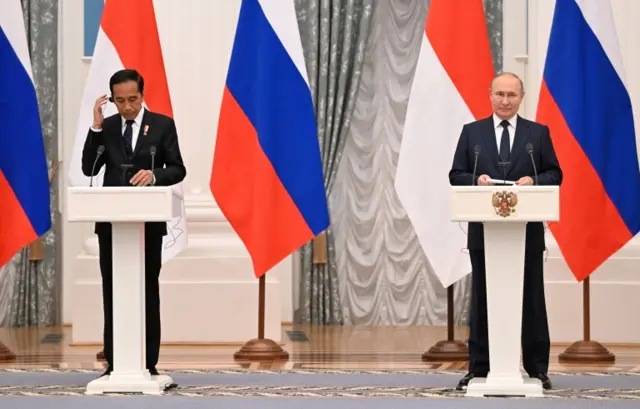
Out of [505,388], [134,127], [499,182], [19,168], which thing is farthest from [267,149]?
[505,388]

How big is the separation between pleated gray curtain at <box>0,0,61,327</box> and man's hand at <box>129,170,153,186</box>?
4.67 m

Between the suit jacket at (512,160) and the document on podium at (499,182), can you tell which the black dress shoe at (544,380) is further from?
the document on podium at (499,182)

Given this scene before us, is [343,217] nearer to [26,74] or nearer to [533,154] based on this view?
[26,74]

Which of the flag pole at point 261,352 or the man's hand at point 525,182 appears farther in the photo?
the flag pole at point 261,352

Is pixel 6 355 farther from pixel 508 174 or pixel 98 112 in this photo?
pixel 508 174

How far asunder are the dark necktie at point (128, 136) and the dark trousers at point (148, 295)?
16.5 inches

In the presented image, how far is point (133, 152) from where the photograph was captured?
6129mm

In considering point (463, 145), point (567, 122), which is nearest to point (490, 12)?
point (567, 122)

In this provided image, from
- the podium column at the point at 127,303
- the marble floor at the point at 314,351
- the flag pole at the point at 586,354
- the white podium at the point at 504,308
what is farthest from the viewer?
the flag pole at the point at 586,354

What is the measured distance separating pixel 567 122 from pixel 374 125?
2965mm

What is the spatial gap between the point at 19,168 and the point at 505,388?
3540 millimetres

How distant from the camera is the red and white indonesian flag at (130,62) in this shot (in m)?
7.87

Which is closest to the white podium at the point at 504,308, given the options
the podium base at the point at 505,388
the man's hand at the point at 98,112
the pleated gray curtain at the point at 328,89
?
the podium base at the point at 505,388

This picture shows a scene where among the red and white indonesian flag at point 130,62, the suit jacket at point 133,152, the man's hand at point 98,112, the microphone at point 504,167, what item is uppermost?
the red and white indonesian flag at point 130,62
